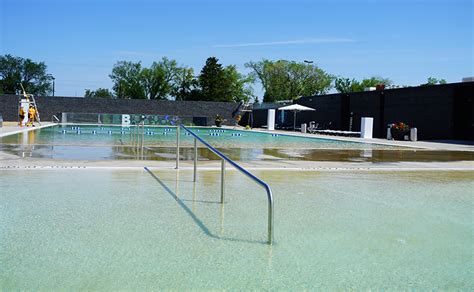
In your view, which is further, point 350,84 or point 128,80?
point 350,84

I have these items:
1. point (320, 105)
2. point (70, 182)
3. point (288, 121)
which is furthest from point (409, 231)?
point (288, 121)

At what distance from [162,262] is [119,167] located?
251 inches

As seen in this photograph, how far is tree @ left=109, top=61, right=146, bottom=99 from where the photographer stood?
260 feet

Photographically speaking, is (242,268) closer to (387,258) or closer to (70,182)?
(387,258)

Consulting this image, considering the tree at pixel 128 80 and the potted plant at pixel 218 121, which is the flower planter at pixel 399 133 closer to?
the potted plant at pixel 218 121

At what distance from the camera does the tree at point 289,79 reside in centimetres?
7869

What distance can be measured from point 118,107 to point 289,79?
3822 cm

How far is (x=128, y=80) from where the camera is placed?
80250 millimetres

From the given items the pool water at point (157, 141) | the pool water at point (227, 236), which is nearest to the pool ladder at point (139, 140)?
the pool water at point (157, 141)

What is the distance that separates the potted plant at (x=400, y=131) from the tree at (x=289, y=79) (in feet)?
169

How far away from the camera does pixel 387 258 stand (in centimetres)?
436

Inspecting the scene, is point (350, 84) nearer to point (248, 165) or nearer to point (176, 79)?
point (176, 79)

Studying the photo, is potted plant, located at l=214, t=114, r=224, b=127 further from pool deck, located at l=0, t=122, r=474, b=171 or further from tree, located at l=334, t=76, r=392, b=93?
tree, located at l=334, t=76, r=392, b=93

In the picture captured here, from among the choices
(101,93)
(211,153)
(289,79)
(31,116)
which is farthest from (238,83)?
(211,153)
